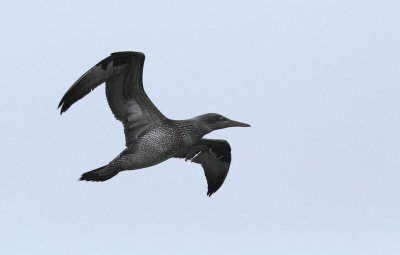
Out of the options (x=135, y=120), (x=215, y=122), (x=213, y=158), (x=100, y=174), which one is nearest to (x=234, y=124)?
(x=215, y=122)

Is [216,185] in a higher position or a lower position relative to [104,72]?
lower

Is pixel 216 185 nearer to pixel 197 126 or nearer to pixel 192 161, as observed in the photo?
pixel 192 161

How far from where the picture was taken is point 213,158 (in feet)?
63.3

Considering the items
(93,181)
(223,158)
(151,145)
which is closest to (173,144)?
(151,145)

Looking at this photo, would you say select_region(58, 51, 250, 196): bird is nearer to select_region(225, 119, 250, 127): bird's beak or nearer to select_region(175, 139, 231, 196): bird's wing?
select_region(225, 119, 250, 127): bird's beak

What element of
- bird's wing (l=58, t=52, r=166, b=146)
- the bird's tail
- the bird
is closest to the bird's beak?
the bird

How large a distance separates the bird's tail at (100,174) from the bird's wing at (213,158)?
2.37 m

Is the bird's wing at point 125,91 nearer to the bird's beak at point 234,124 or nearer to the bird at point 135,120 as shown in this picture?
the bird at point 135,120

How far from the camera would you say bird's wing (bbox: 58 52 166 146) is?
54.7ft

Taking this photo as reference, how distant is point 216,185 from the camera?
63.6 ft

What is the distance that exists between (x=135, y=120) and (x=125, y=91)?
0.51 m

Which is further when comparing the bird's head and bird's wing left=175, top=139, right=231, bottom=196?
bird's wing left=175, top=139, right=231, bottom=196

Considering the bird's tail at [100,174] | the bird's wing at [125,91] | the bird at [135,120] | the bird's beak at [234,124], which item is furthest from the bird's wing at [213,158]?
the bird's tail at [100,174]

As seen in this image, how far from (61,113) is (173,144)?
1877 mm
